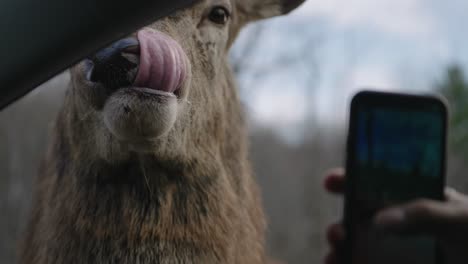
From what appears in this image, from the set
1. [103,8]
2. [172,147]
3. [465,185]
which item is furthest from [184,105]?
[465,185]

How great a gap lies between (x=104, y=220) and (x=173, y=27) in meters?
1.04

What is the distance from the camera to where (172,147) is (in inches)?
114

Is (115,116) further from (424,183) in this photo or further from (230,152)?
(424,183)

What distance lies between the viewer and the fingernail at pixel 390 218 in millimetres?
1489

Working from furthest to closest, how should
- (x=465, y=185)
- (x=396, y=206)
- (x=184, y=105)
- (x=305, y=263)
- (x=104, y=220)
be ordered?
(x=305, y=263) < (x=465, y=185) < (x=104, y=220) < (x=184, y=105) < (x=396, y=206)

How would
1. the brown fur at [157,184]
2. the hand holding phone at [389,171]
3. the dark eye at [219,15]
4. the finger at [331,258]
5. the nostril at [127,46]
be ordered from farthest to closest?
the dark eye at [219,15] < the brown fur at [157,184] < the nostril at [127,46] < the finger at [331,258] < the hand holding phone at [389,171]

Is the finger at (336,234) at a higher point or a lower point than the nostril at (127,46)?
lower

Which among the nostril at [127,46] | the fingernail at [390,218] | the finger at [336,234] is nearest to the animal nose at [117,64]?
the nostril at [127,46]

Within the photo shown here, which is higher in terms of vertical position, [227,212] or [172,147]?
[172,147]

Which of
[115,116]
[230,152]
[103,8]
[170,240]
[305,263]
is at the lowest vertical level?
[305,263]

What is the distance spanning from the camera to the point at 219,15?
→ 329 cm

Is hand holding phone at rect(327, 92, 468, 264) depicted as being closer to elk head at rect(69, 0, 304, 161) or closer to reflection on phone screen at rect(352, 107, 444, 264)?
reflection on phone screen at rect(352, 107, 444, 264)

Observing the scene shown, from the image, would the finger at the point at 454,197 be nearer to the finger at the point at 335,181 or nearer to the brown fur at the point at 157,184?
the finger at the point at 335,181

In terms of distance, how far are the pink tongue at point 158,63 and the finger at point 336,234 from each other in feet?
3.23
